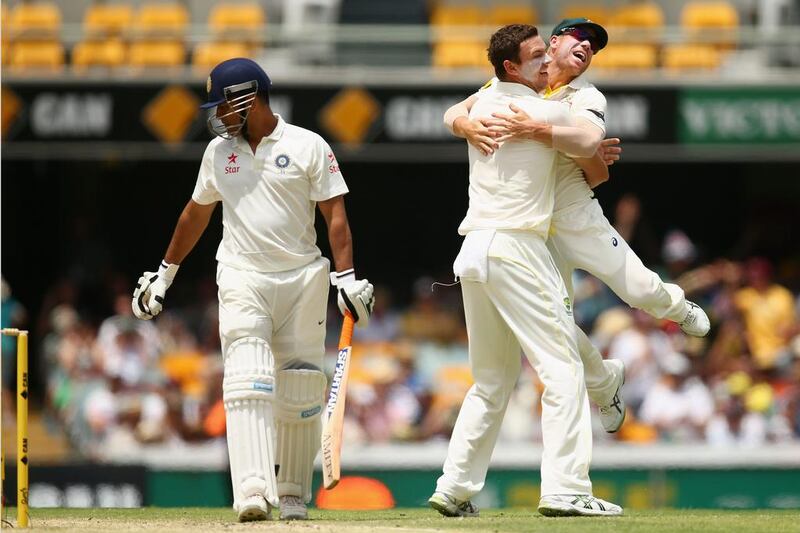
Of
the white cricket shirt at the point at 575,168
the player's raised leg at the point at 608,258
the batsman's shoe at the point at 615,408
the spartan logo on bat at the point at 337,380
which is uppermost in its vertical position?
the white cricket shirt at the point at 575,168

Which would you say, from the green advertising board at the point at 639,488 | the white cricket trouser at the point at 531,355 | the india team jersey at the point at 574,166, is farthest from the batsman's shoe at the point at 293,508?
the green advertising board at the point at 639,488

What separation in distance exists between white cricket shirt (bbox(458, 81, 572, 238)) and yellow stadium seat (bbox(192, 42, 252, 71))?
337 inches

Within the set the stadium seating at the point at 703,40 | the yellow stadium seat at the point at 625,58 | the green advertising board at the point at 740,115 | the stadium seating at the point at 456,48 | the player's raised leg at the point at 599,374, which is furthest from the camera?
the stadium seating at the point at 456,48

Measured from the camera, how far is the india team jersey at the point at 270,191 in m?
6.65

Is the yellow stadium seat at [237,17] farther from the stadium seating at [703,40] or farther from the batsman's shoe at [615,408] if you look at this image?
the batsman's shoe at [615,408]

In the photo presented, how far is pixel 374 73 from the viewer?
14398 mm

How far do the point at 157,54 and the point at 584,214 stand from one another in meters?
9.07

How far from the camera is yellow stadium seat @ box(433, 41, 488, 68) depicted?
14859 millimetres

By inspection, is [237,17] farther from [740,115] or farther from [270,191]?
[270,191]

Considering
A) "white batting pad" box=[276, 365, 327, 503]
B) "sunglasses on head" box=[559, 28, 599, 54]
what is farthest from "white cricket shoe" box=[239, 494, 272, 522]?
"sunglasses on head" box=[559, 28, 599, 54]

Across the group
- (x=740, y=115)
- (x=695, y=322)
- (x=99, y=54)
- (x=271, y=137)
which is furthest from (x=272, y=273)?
(x=99, y=54)

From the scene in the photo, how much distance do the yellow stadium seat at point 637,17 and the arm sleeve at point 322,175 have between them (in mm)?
9345

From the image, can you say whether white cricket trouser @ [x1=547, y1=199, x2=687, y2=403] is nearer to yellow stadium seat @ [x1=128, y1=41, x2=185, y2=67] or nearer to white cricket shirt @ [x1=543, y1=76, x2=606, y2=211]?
white cricket shirt @ [x1=543, y1=76, x2=606, y2=211]

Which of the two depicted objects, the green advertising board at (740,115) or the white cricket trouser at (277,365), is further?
the green advertising board at (740,115)
